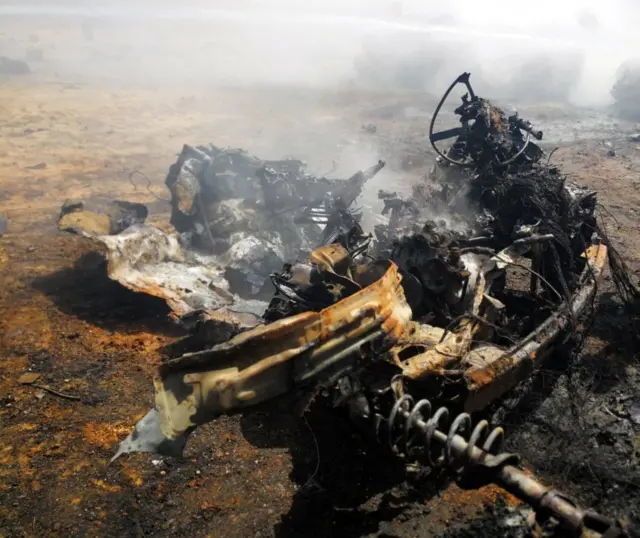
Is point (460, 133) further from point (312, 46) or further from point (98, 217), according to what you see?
point (312, 46)

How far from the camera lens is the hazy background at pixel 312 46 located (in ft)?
81.6

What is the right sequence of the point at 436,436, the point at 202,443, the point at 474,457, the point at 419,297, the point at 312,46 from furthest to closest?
the point at 312,46 < the point at 202,443 < the point at 419,297 < the point at 436,436 < the point at 474,457

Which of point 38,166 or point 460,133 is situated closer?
point 460,133

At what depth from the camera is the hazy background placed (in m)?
24.9

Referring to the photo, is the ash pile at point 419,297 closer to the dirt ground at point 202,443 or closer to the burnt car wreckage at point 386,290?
the burnt car wreckage at point 386,290

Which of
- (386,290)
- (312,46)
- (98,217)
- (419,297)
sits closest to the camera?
(386,290)

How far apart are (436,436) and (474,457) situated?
26 cm

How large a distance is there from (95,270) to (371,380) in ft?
17.4

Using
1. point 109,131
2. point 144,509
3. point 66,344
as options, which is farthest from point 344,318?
point 109,131

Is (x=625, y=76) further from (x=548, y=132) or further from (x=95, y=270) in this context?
(x=95, y=270)

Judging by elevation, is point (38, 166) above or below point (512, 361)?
below

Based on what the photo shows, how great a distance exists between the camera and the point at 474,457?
2617mm

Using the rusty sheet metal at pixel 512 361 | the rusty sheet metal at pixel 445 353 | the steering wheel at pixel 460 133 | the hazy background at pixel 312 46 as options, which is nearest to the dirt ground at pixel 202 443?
the rusty sheet metal at pixel 512 361

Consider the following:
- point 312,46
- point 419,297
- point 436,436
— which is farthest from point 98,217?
point 312,46
